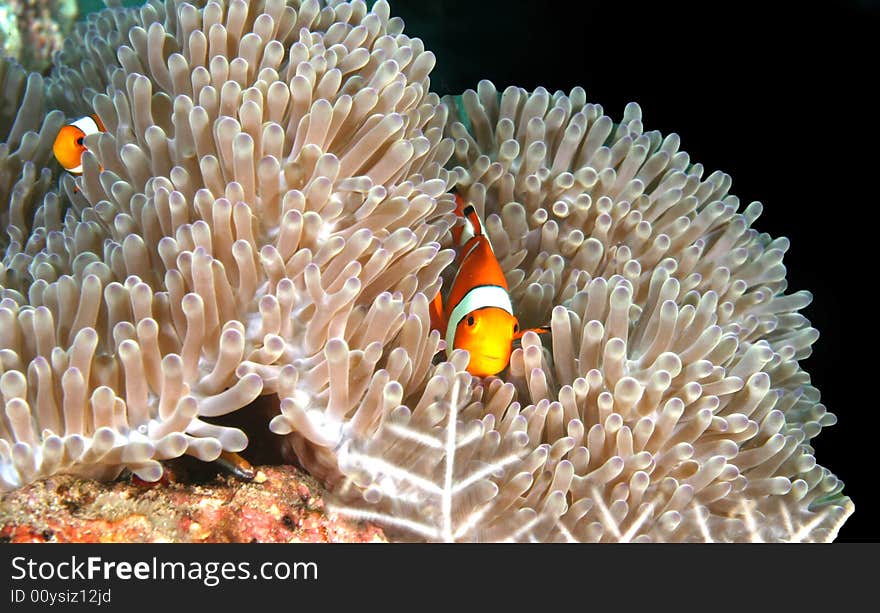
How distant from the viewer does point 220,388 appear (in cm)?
108

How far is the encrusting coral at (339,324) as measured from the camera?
104 centimetres

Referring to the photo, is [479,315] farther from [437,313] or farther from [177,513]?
[177,513]

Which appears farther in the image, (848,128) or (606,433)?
(848,128)

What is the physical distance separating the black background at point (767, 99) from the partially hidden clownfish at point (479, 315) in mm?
1486

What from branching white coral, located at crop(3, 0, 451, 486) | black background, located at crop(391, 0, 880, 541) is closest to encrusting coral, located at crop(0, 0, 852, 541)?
branching white coral, located at crop(3, 0, 451, 486)

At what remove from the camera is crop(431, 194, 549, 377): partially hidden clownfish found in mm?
1254

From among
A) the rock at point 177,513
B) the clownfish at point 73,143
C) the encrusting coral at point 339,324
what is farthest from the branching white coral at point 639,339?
the clownfish at point 73,143

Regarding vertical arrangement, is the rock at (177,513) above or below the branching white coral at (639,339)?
below

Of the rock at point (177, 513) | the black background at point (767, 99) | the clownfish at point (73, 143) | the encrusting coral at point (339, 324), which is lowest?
the rock at point (177, 513)

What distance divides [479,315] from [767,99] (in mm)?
2159

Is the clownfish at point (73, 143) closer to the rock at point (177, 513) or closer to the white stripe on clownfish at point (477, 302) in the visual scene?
the rock at point (177, 513)
